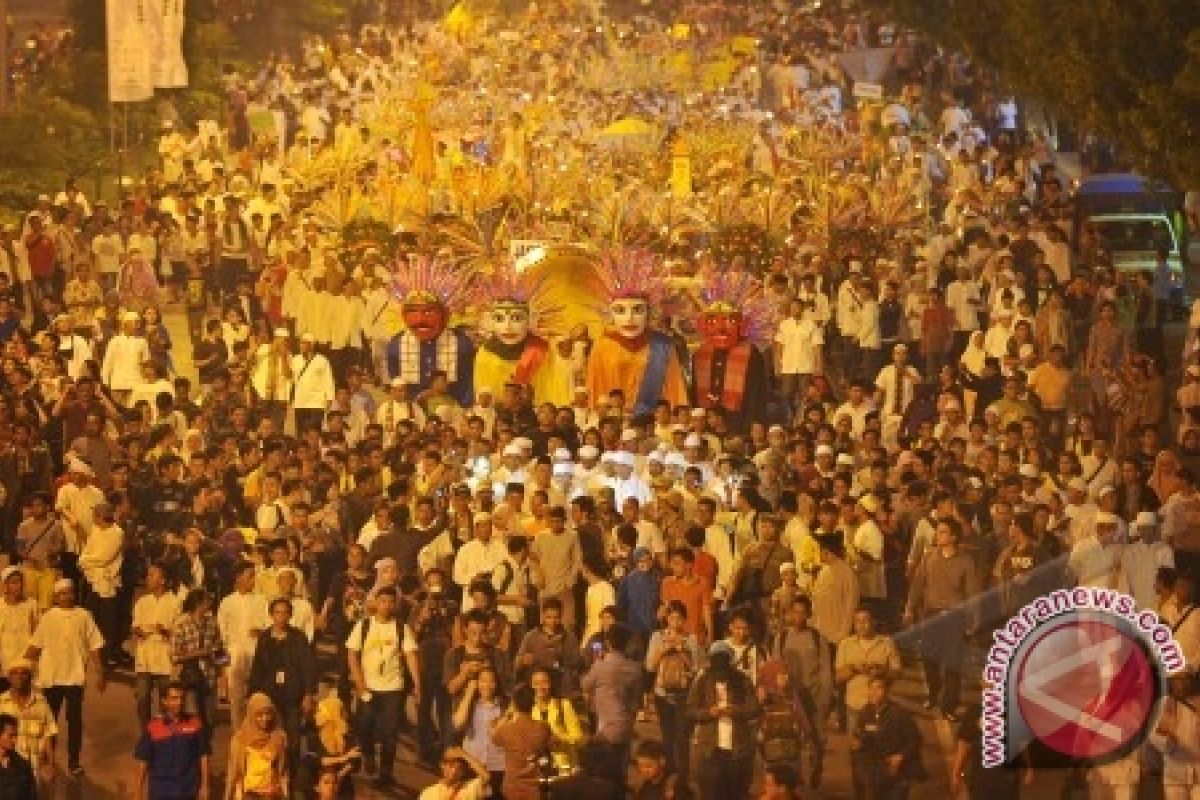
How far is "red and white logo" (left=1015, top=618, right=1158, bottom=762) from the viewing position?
693 inches

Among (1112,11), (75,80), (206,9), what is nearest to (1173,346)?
(1112,11)

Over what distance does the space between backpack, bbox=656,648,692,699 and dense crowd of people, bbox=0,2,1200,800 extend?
0.08 ft

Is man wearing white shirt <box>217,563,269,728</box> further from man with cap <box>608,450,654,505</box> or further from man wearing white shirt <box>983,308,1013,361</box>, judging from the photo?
man wearing white shirt <box>983,308,1013,361</box>

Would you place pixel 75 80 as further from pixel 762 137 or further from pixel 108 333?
pixel 108 333

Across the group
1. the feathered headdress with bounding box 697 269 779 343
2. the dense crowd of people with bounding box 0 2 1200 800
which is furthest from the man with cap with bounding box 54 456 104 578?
the feathered headdress with bounding box 697 269 779 343

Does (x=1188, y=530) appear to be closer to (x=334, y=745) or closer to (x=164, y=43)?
(x=334, y=745)

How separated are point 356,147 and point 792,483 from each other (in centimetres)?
1492

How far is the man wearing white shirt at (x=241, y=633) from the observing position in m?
19.5

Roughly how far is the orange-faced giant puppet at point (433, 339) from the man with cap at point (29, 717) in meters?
7.54

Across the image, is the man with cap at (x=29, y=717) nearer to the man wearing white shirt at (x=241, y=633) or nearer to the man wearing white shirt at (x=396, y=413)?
the man wearing white shirt at (x=241, y=633)

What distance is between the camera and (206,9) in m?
52.5

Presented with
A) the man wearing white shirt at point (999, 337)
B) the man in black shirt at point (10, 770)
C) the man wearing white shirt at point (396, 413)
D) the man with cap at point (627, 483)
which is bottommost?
the man in black shirt at point (10, 770)

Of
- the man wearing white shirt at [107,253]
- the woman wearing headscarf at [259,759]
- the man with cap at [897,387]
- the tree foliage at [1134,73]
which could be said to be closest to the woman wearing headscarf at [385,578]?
the woman wearing headscarf at [259,759]

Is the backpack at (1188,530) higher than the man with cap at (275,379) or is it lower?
Result: lower
